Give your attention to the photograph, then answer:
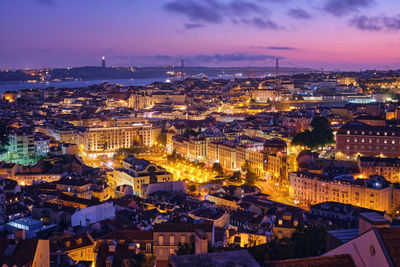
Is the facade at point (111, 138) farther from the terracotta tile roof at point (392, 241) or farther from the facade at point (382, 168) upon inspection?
the terracotta tile roof at point (392, 241)

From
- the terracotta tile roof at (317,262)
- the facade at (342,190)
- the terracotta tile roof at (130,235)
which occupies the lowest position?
the facade at (342,190)

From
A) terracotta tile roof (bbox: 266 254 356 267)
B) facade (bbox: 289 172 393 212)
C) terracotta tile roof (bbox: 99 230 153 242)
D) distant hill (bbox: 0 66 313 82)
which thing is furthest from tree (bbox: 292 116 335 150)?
distant hill (bbox: 0 66 313 82)

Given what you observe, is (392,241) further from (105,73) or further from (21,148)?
(105,73)

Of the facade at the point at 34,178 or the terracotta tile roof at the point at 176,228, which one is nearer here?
the terracotta tile roof at the point at 176,228

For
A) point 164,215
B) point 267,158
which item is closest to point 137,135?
point 267,158

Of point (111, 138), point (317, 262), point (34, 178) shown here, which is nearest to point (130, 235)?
point (317, 262)

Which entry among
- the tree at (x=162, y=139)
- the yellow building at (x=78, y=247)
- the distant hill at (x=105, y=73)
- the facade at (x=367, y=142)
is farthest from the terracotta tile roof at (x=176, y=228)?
the distant hill at (x=105, y=73)
